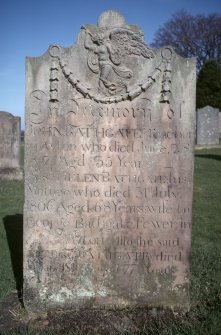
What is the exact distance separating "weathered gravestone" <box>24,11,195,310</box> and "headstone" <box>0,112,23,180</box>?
8.40 m

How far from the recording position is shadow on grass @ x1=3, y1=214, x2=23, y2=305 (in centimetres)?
465

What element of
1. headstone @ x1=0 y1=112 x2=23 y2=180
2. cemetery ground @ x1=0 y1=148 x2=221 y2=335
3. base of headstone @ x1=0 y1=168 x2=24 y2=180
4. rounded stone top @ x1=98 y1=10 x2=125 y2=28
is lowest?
cemetery ground @ x1=0 y1=148 x2=221 y2=335

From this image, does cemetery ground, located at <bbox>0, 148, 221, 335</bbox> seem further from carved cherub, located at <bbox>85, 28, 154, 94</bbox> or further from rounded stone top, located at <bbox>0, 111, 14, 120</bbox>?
rounded stone top, located at <bbox>0, 111, 14, 120</bbox>

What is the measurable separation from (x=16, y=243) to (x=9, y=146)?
262 inches

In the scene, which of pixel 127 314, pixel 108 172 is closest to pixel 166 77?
pixel 108 172

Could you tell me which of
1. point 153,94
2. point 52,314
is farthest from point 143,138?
point 52,314

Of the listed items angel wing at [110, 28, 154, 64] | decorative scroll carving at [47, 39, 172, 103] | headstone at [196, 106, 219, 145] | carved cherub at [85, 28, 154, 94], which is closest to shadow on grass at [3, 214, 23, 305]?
decorative scroll carving at [47, 39, 172, 103]

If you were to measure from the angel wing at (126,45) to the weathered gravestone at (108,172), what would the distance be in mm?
10

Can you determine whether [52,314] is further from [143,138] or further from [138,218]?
[143,138]

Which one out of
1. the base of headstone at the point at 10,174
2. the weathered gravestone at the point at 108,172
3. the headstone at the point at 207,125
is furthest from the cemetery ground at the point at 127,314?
the headstone at the point at 207,125

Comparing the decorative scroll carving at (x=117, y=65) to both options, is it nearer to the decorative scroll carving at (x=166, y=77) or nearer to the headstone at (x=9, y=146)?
the decorative scroll carving at (x=166, y=77)

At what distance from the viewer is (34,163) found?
3.83 meters

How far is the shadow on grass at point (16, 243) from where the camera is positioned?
465 centimetres

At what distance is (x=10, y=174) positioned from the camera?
1189 cm
